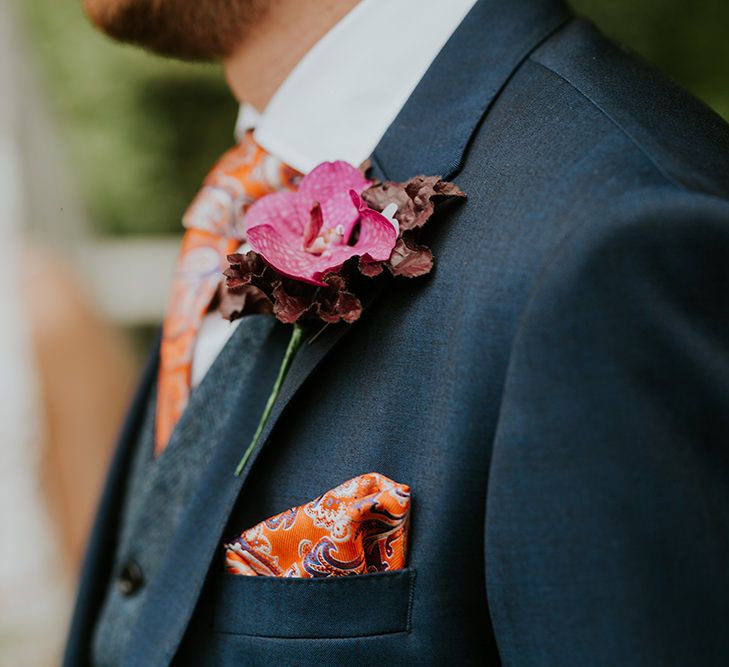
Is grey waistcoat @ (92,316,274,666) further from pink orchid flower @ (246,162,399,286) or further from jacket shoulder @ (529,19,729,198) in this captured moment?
jacket shoulder @ (529,19,729,198)

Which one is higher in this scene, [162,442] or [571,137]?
[571,137]

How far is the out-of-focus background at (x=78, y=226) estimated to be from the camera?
1.98 m

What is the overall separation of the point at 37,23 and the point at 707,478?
2.58 metres

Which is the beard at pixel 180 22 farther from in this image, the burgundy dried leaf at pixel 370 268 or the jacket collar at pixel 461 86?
the burgundy dried leaf at pixel 370 268

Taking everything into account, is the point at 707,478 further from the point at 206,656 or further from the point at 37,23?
the point at 37,23

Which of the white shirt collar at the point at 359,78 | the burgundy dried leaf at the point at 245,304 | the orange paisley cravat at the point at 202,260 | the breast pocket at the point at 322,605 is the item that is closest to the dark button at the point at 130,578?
the orange paisley cravat at the point at 202,260

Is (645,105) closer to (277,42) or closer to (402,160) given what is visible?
(402,160)

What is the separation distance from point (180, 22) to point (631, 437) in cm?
72

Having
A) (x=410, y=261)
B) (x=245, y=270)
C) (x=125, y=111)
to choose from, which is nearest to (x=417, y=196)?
(x=410, y=261)

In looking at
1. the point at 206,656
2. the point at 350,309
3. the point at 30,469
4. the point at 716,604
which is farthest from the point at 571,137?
the point at 30,469

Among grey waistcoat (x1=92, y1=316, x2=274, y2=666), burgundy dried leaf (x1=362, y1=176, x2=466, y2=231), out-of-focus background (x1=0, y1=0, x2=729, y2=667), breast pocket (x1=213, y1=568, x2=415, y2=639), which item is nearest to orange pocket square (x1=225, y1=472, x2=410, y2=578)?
breast pocket (x1=213, y1=568, x2=415, y2=639)

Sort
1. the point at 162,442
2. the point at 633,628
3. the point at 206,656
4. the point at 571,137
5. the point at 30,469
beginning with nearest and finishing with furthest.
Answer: the point at 633,628
the point at 571,137
the point at 206,656
the point at 162,442
the point at 30,469

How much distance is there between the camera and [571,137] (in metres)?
0.69

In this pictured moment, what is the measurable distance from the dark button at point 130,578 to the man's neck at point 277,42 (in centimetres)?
60
